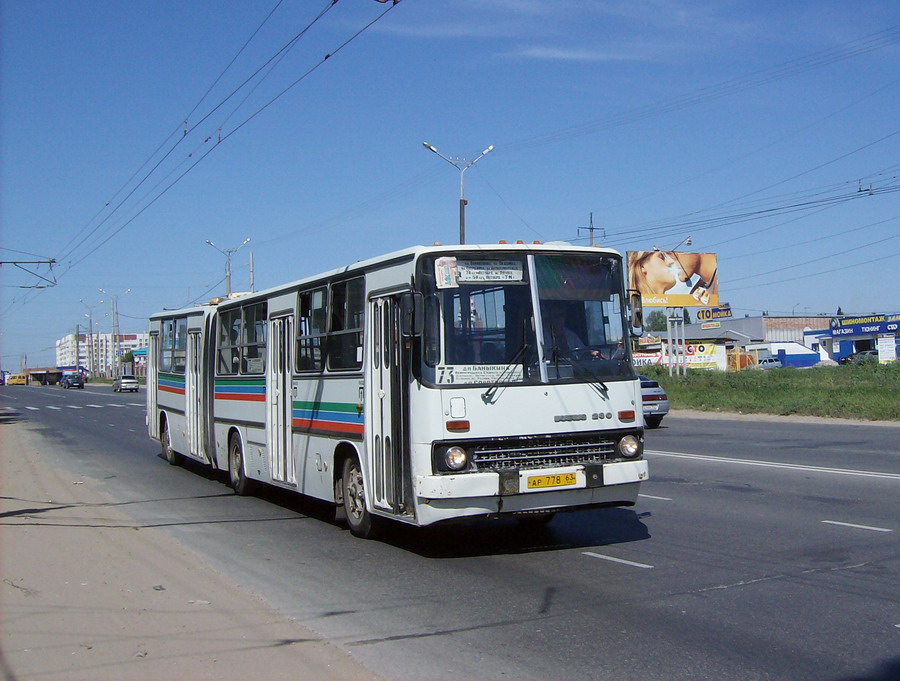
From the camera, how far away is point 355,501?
10031 mm

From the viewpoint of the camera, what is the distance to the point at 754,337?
311ft

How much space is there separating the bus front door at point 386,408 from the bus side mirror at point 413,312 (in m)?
0.56

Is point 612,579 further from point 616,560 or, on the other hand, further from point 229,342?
point 229,342

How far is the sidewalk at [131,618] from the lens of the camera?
18.4 feet

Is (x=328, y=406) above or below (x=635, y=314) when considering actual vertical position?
below

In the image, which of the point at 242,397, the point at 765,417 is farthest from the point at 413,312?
the point at 765,417

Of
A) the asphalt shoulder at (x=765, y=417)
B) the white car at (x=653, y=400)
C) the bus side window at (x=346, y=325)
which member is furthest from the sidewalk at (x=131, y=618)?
the asphalt shoulder at (x=765, y=417)

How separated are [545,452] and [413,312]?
1788 mm

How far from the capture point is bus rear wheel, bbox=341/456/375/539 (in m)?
9.83

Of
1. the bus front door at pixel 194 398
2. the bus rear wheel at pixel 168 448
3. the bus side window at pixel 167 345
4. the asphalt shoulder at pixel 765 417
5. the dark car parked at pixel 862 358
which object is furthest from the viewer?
the dark car parked at pixel 862 358

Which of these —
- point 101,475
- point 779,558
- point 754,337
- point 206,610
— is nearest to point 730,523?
point 779,558

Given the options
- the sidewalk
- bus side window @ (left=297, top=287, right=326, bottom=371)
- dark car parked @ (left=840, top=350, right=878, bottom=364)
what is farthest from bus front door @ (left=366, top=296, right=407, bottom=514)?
dark car parked @ (left=840, top=350, right=878, bottom=364)

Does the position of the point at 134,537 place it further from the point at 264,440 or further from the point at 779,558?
the point at 779,558

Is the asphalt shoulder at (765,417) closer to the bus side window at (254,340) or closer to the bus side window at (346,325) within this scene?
the bus side window at (254,340)
